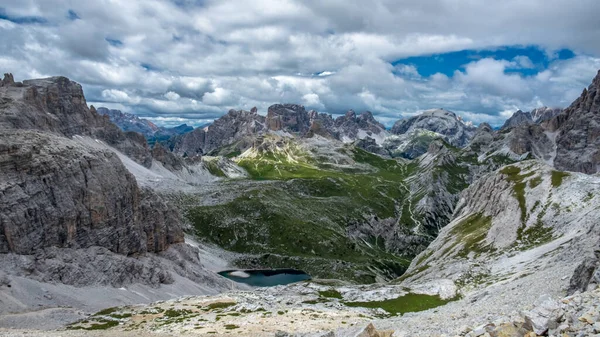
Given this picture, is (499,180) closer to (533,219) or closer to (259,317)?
(533,219)

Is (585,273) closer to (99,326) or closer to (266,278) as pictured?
(99,326)

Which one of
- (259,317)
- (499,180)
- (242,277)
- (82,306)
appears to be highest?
(499,180)

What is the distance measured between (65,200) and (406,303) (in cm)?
9076

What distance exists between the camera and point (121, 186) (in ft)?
427

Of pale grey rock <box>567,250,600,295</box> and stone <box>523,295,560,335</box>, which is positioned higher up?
stone <box>523,295,560,335</box>

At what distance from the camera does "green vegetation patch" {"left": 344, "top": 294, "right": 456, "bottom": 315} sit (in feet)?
252

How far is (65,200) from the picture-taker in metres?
112

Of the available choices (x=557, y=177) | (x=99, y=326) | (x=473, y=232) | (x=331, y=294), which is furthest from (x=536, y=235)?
(x=99, y=326)

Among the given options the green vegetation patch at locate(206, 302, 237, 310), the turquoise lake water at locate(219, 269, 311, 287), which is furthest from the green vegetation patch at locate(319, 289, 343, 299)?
the turquoise lake water at locate(219, 269, 311, 287)

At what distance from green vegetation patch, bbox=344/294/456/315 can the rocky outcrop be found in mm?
76388

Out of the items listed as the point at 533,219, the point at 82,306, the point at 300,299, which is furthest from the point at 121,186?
the point at 533,219

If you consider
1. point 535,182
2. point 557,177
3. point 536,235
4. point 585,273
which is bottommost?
→ point 536,235

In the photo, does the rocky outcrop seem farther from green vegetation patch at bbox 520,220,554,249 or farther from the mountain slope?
green vegetation patch at bbox 520,220,554,249

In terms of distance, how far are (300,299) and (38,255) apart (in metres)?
66.0
